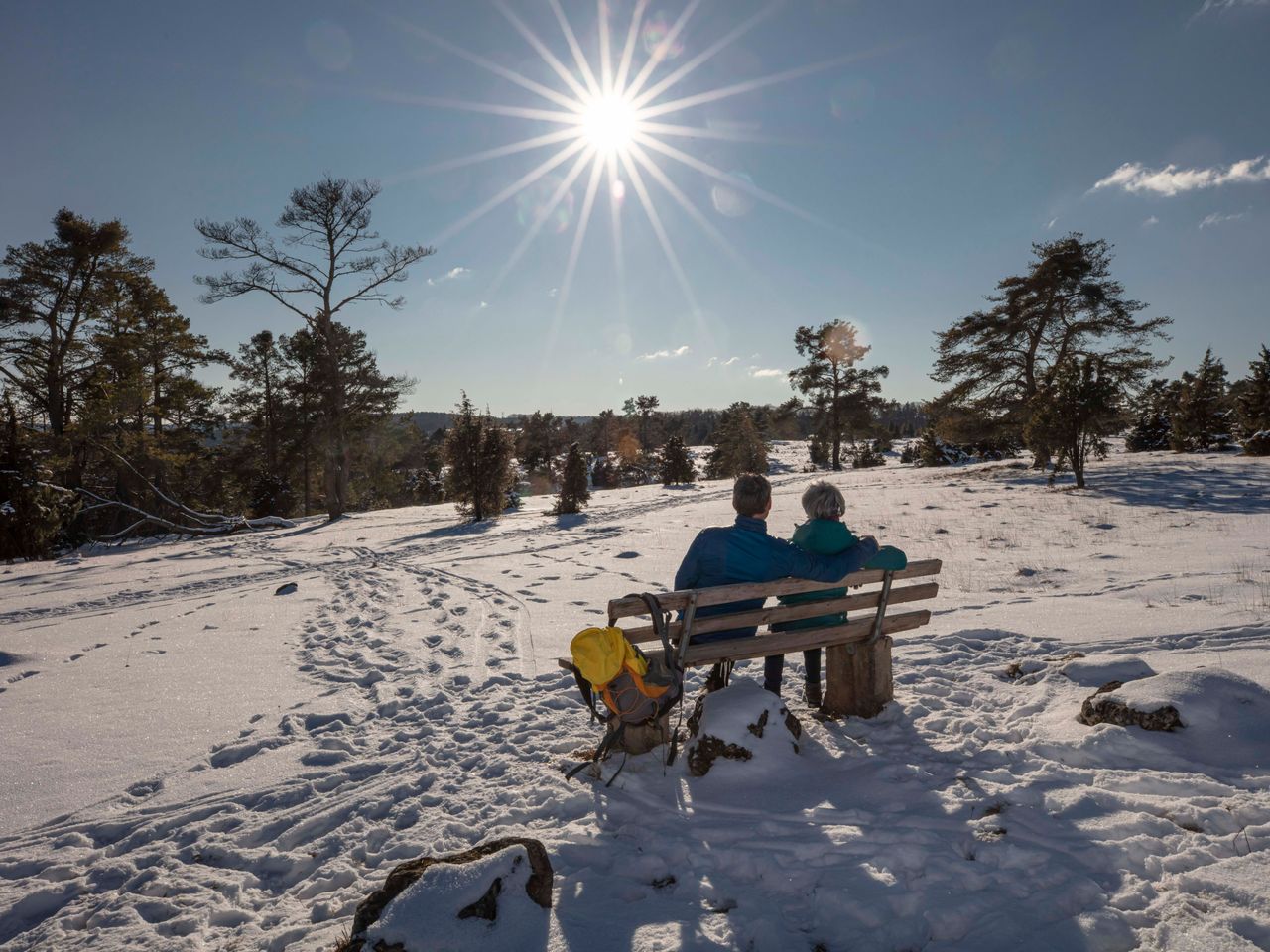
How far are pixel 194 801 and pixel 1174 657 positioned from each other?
7.93 meters

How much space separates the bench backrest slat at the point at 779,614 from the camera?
3.79m

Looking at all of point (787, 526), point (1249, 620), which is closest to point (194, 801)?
point (1249, 620)

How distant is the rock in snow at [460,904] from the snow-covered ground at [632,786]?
0.25m

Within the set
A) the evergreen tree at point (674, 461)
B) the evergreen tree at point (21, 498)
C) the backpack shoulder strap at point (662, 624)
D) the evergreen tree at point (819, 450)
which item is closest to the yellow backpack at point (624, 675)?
the backpack shoulder strap at point (662, 624)

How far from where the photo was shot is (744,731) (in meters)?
3.67

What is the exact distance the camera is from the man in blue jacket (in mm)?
3891

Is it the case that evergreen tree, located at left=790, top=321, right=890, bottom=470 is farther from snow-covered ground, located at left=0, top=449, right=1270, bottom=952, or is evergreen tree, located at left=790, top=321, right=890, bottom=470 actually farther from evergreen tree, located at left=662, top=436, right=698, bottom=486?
snow-covered ground, located at left=0, top=449, right=1270, bottom=952

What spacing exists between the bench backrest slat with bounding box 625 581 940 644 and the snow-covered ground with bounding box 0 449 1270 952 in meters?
0.89

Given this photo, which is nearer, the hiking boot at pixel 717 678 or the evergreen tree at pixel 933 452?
the hiking boot at pixel 717 678

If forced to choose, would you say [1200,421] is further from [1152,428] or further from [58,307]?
[58,307]

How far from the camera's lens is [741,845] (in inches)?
116

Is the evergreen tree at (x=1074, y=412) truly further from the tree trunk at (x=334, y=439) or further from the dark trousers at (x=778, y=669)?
the tree trunk at (x=334, y=439)

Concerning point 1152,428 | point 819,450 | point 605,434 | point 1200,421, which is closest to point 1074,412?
point 1200,421

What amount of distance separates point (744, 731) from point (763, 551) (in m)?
1.18
